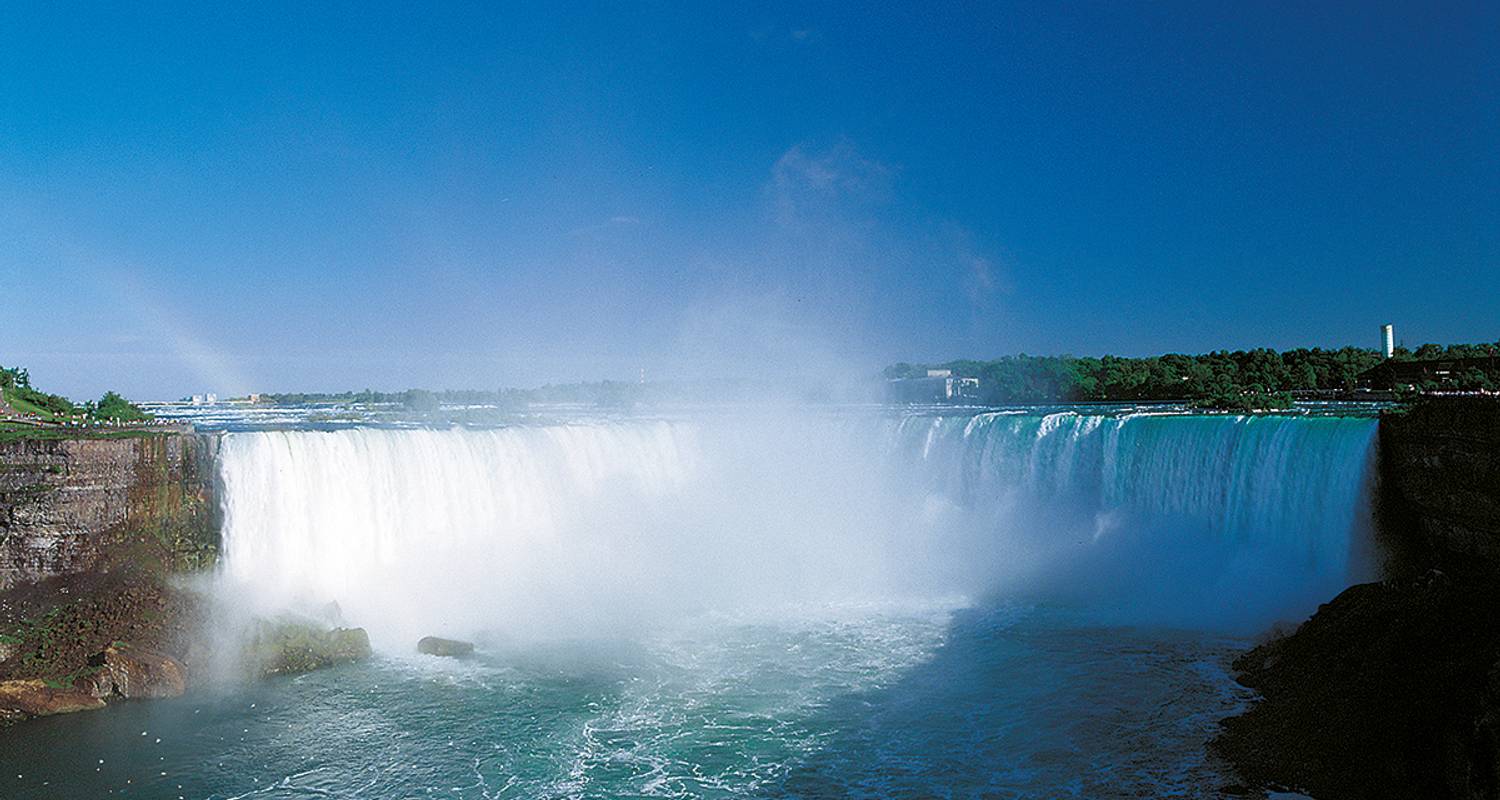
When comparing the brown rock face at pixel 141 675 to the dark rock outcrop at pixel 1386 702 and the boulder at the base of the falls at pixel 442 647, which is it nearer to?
the boulder at the base of the falls at pixel 442 647

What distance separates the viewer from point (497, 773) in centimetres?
1129

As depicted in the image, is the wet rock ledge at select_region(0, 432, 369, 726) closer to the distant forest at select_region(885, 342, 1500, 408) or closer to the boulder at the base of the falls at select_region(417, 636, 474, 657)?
the boulder at the base of the falls at select_region(417, 636, 474, 657)

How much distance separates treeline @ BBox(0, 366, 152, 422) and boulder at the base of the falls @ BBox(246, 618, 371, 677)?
848cm

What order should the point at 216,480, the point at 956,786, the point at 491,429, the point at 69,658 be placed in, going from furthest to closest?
the point at 491,429 < the point at 216,480 < the point at 69,658 < the point at 956,786

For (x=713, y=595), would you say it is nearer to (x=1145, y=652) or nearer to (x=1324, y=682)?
(x=1145, y=652)

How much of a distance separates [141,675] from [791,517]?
50.6 ft

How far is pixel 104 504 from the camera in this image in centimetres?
1677

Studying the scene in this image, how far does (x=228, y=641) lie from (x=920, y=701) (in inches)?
452

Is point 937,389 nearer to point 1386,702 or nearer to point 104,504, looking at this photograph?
point 104,504

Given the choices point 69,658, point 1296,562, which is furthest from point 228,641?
point 1296,562

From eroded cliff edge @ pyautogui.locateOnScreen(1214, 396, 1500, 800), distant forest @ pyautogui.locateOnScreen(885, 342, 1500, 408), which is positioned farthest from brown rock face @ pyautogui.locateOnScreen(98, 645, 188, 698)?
distant forest @ pyautogui.locateOnScreen(885, 342, 1500, 408)

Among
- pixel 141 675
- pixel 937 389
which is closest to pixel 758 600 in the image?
pixel 141 675

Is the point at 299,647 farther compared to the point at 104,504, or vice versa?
the point at 104,504

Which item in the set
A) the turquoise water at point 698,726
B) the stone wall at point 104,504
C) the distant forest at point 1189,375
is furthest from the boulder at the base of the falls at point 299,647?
the distant forest at point 1189,375
